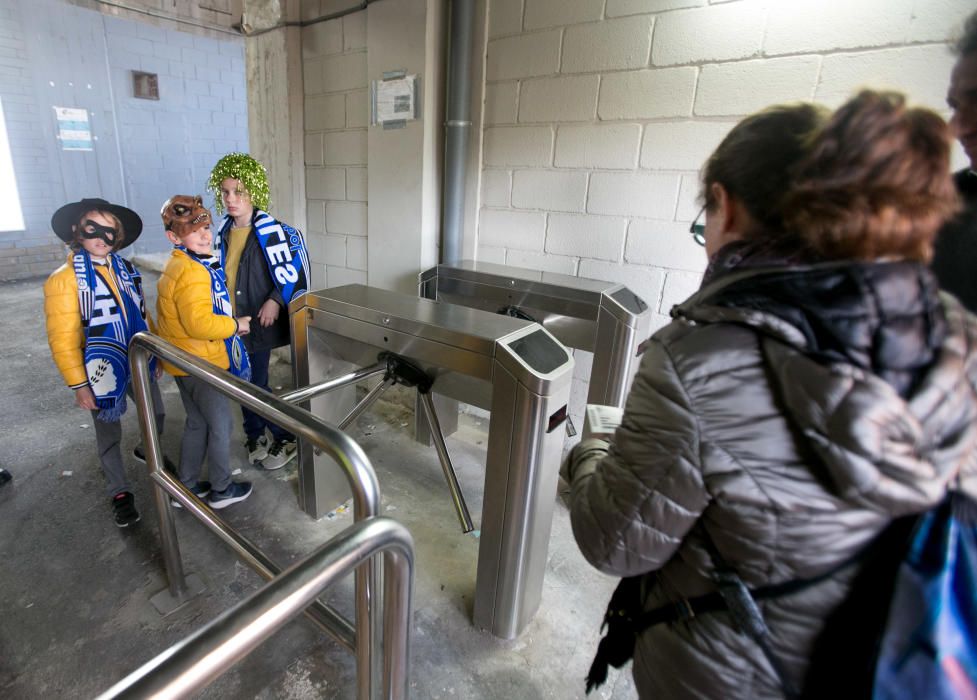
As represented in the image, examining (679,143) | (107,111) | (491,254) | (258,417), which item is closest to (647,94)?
(679,143)

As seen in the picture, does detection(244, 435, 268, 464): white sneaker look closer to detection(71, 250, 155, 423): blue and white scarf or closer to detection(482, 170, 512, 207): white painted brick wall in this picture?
detection(71, 250, 155, 423): blue and white scarf

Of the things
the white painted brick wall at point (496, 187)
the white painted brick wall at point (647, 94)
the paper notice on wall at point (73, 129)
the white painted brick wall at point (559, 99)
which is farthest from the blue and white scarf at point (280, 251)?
the paper notice on wall at point (73, 129)

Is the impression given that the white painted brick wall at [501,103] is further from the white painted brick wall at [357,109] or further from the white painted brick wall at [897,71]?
the white painted brick wall at [897,71]

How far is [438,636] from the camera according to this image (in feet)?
4.57

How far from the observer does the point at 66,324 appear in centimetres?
150

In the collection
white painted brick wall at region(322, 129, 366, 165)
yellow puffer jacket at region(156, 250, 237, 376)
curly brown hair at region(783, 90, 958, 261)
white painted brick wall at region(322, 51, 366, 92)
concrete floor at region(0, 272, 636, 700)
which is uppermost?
white painted brick wall at region(322, 51, 366, 92)

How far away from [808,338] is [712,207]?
24 centimetres

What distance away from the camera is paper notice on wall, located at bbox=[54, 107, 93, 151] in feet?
15.8

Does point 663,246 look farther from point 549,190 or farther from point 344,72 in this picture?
point 344,72

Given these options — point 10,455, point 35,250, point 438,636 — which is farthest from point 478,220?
point 35,250

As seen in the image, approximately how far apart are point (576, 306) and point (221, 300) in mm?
1236

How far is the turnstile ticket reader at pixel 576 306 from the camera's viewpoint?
1.83 m

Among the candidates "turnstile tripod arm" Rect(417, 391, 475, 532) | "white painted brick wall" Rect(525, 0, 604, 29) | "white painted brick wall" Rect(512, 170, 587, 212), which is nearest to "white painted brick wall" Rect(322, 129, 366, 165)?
"white painted brick wall" Rect(512, 170, 587, 212)

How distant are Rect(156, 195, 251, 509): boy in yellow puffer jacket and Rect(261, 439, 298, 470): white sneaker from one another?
28 cm
